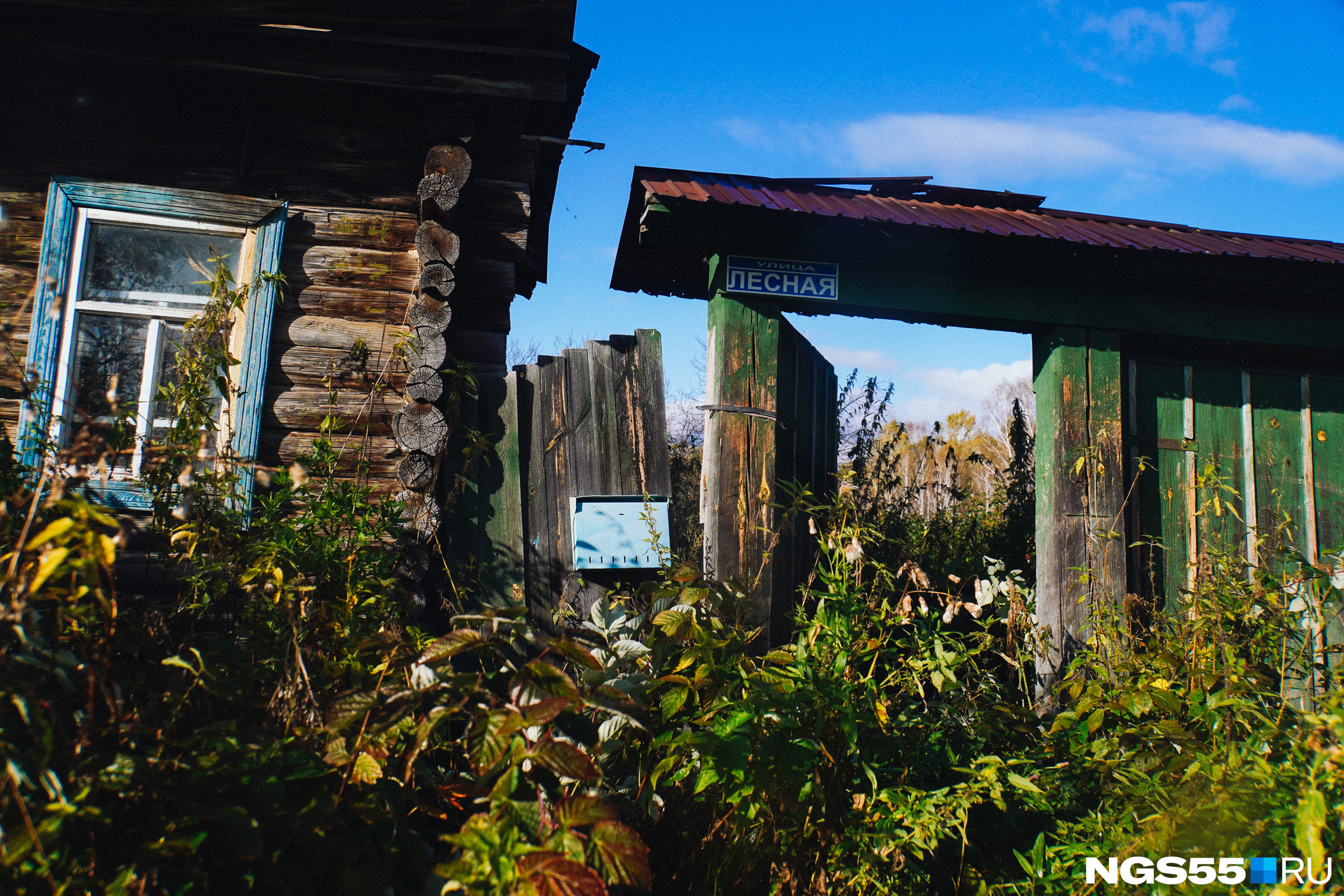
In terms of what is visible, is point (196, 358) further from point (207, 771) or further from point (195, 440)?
point (207, 771)

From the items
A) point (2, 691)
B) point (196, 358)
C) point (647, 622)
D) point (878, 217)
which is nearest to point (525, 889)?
point (2, 691)

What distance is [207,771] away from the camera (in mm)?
1547

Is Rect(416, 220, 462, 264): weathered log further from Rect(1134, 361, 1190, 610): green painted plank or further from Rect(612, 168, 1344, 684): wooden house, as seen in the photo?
Rect(1134, 361, 1190, 610): green painted plank

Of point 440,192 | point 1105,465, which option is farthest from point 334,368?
point 1105,465

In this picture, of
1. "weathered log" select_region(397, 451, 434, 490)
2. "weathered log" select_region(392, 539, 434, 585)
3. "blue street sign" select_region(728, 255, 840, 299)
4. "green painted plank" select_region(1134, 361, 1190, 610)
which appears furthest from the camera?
"green painted plank" select_region(1134, 361, 1190, 610)

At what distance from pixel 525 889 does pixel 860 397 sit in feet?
19.4

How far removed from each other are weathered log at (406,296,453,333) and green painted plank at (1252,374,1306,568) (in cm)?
441

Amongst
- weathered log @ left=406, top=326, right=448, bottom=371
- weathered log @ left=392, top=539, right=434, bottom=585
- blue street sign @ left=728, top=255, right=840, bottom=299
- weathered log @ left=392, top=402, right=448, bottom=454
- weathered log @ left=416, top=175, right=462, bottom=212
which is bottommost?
weathered log @ left=392, top=539, right=434, bottom=585

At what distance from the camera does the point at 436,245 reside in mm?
3674

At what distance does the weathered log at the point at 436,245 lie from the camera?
3.66 meters

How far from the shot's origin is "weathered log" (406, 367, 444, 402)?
3551 mm

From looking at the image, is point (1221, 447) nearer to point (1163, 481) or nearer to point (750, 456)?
point (1163, 481)

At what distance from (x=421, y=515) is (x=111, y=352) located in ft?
5.75

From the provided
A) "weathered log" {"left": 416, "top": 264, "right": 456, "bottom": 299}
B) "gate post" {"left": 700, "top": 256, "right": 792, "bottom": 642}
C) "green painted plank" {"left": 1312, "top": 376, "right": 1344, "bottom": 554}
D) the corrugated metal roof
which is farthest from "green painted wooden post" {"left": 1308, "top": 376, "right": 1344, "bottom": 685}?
"weathered log" {"left": 416, "top": 264, "right": 456, "bottom": 299}
